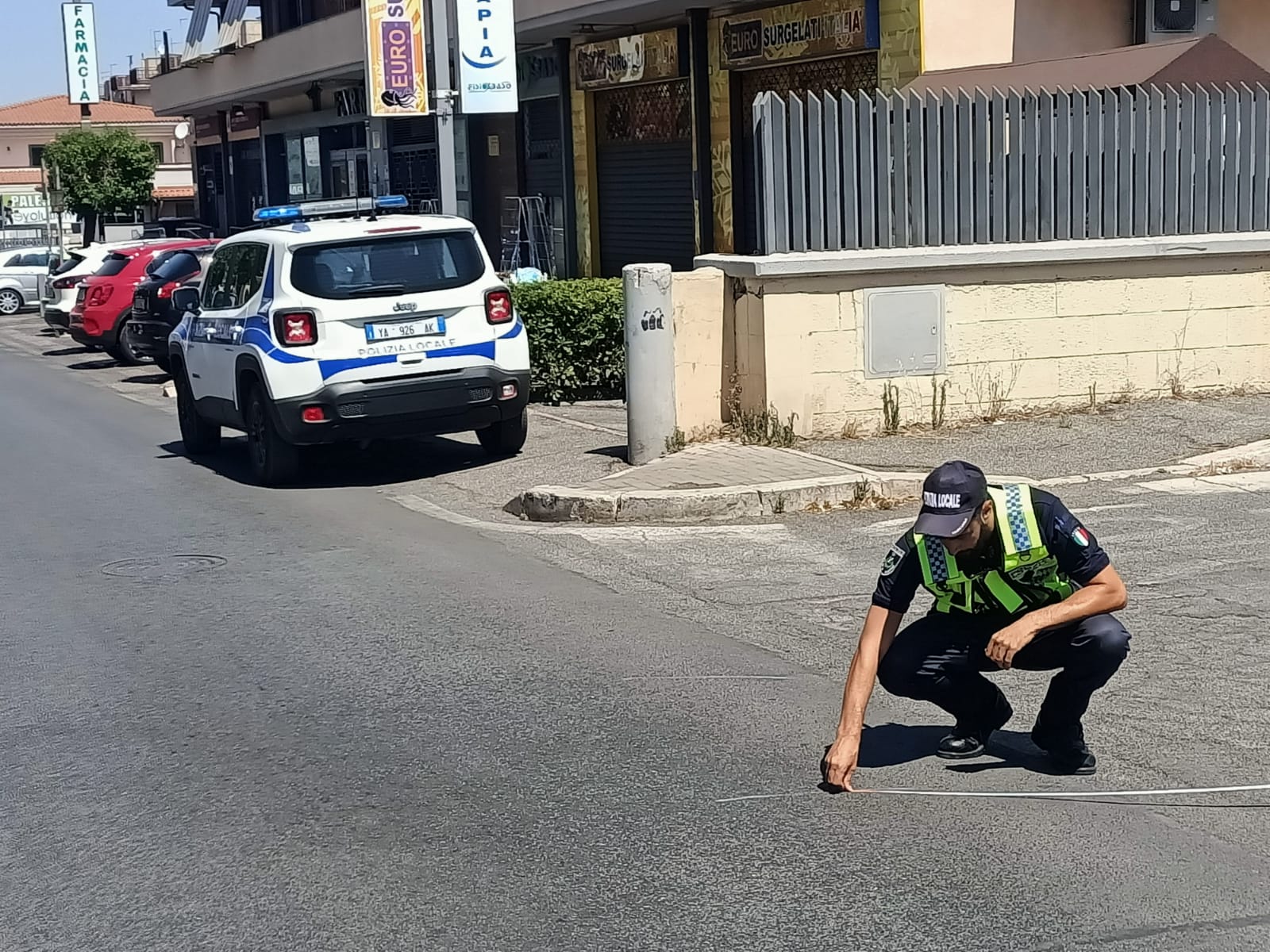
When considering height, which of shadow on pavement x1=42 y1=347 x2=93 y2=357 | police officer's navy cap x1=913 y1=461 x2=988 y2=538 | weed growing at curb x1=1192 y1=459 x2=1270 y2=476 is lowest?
weed growing at curb x1=1192 y1=459 x2=1270 y2=476

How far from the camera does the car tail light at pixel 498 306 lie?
41.1 feet

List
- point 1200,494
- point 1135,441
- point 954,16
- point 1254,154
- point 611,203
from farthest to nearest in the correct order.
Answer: point 611,203, point 954,16, point 1254,154, point 1135,441, point 1200,494

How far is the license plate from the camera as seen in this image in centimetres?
1205

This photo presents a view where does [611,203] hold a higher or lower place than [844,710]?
higher

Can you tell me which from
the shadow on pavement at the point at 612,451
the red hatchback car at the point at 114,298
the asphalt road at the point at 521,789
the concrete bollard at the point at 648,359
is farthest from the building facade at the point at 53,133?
the asphalt road at the point at 521,789

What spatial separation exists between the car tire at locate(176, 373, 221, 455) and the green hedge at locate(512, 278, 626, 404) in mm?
2917

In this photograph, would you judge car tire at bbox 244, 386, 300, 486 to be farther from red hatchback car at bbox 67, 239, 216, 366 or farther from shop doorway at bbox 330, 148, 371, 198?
shop doorway at bbox 330, 148, 371, 198

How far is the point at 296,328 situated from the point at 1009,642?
7.90 m

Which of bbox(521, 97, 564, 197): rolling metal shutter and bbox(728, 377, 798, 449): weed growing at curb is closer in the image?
bbox(728, 377, 798, 449): weed growing at curb

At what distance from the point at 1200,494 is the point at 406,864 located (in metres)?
7.03

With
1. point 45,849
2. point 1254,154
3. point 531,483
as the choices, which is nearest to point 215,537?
point 531,483

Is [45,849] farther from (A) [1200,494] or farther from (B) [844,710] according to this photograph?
(A) [1200,494]

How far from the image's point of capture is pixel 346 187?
3750 centimetres

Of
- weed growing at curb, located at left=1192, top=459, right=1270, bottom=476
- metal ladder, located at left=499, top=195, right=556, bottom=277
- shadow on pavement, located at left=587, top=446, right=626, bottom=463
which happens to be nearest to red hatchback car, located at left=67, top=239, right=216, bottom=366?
metal ladder, located at left=499, top=195, right=556, bottom=277
